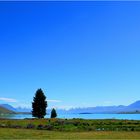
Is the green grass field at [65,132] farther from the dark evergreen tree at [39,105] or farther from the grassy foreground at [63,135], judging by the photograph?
the dark evergreen tree at [39,105]

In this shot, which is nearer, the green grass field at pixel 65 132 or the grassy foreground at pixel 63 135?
the grassy foreground at pixel 63 135

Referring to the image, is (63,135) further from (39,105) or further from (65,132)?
(39,105)

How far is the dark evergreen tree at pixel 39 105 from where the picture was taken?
93500 millimetres

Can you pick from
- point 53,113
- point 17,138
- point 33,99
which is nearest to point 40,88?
point 33,99

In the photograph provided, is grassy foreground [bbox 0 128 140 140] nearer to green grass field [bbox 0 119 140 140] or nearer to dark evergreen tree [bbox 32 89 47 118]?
green grass field [bbox 0 119 140 140]

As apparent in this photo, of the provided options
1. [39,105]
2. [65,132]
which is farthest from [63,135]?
[39,105]

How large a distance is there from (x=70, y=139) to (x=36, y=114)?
60.8 metres

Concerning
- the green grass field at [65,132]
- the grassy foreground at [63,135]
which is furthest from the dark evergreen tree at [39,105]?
the grassy foreground at [63,135]

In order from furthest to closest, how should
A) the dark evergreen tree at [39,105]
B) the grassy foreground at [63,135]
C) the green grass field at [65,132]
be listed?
A: the dark evergreen tree at [39,105] < the green grass field at [65,132] < the grassy foreground at [63,135]

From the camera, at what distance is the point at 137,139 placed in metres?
35.0

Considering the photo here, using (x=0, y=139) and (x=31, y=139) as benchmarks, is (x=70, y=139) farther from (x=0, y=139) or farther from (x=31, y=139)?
(x=0, y=139)

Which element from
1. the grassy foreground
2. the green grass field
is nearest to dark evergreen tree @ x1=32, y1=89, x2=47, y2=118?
the green grass field

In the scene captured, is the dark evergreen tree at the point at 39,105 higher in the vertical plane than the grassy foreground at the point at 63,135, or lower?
higher

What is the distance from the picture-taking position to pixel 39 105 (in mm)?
93438
